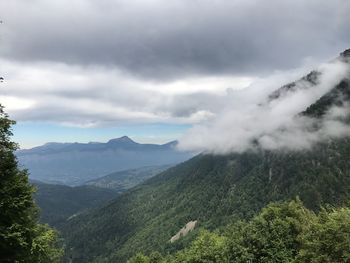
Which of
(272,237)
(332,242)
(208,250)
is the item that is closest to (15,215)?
(332,242)

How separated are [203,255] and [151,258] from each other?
28.9 m

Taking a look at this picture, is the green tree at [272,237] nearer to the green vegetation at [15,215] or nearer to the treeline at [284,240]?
the treeline at [284,240]

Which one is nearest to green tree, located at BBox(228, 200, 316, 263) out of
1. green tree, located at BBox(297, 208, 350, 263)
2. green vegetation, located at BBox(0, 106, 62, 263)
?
green tree, located at BBox(297, 208, 350, 263)

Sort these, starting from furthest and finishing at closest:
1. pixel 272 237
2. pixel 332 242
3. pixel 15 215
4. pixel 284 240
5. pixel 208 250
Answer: pixel 208 250 → pixel 272 237 → pixel 284 240 → pixel 332 242 → pixel 15 215

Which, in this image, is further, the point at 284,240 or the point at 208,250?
the point at 208,250

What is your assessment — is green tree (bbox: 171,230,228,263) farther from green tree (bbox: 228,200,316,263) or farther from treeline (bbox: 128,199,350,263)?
green tree (bbox: 228,200,316,263)

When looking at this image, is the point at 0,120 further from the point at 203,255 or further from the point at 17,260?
the point at 203,255

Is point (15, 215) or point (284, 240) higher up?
point (15, 215)

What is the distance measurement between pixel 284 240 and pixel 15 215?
5234 cm

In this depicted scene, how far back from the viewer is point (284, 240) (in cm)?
7306

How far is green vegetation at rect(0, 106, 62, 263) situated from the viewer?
2983 centimetres

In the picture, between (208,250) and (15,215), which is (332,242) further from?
(15,215)

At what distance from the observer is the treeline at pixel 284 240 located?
55594 mm

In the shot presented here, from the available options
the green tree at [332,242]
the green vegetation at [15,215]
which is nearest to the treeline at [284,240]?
the green tree at [332,242]
